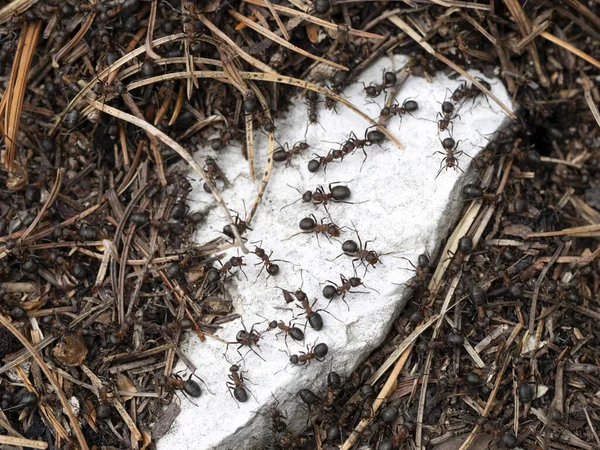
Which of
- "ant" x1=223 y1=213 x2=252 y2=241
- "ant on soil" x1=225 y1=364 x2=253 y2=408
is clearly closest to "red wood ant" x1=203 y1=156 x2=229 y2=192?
"ant" x1=223 y1=213 x2=252 y2=241

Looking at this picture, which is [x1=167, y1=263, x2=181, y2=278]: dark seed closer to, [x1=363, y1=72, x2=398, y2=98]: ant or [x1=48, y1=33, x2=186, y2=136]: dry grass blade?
[x1=48, y1=33, x2=186, y2=136]: dry grass blade

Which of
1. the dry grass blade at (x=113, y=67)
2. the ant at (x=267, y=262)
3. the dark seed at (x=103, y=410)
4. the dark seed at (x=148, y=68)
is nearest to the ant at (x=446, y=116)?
the ant at (x=267, y=262)

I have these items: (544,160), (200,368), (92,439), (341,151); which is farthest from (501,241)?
(92,439)

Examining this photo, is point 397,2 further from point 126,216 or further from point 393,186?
point 126,216

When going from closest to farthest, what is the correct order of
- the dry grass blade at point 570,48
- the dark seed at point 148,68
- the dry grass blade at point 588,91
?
the dark seed at point 148,68 < the dry grass blade at point 570,48 < the dry grass blade at point 588,91

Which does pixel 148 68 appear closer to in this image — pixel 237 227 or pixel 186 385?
pixel 237 227

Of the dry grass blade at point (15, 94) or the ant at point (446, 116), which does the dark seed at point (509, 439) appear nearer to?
the ant at point (446, 116)

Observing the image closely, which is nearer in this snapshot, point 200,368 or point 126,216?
point 200,368

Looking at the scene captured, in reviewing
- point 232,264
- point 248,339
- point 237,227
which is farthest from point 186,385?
point 237,227
